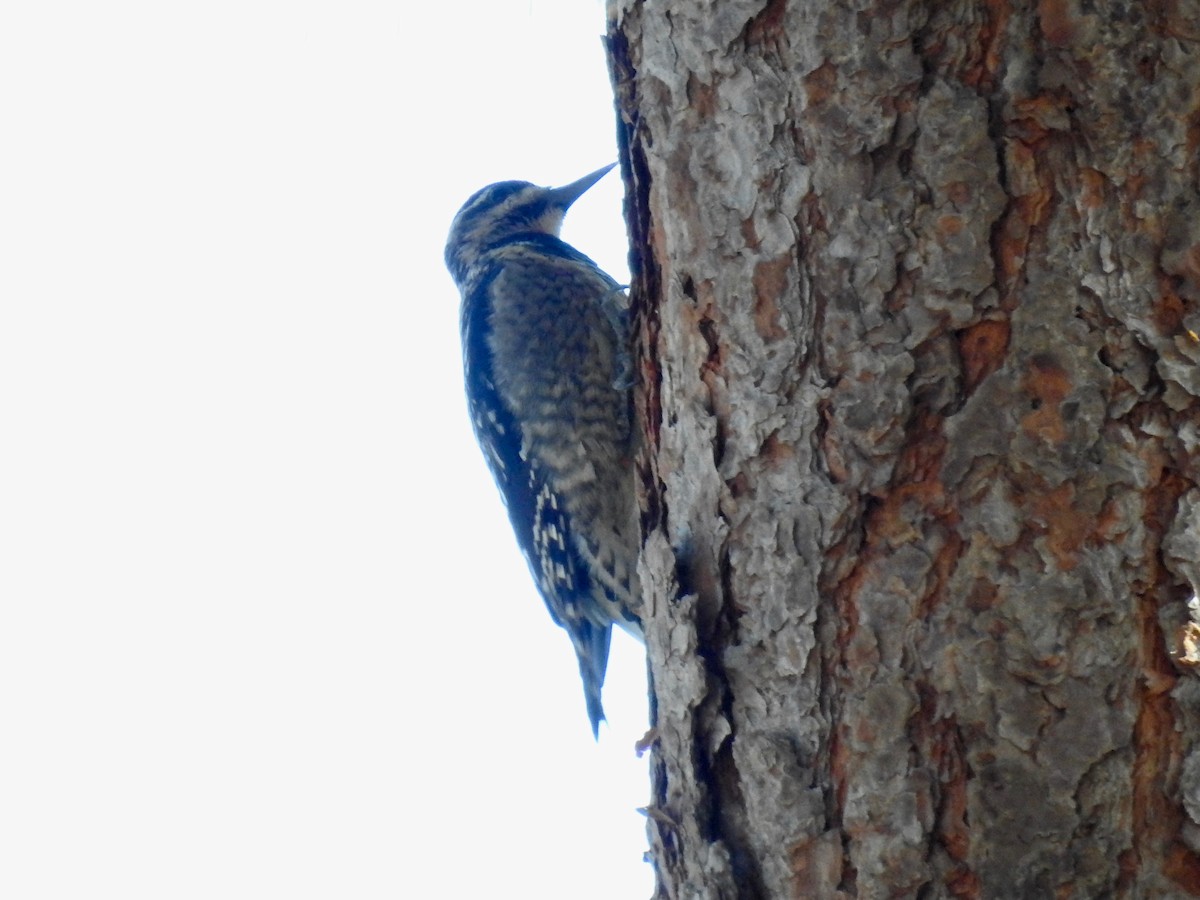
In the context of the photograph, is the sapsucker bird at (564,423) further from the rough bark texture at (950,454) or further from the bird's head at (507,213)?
the rough bark texture at (950,454)

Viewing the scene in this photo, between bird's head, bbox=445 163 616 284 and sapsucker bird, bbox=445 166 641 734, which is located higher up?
bird's head, bbox=445 163 616 284

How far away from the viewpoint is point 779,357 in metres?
1.77

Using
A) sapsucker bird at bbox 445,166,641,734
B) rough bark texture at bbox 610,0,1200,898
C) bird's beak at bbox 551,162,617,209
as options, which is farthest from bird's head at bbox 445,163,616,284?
rough bark texture at bbox 610,0,1200,898

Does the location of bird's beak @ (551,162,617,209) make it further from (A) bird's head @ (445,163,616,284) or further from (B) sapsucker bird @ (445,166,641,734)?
(B) sapsucker bird @ (445,166,641,734)

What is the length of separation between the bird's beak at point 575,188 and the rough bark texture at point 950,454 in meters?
3.11

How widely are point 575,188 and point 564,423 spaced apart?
1.46 m

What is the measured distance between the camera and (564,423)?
3.85 m

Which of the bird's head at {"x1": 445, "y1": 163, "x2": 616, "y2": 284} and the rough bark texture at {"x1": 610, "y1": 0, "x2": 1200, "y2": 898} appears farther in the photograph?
the bird's head at {"x1": 445, "y1": 163, "x2": 616, "y2": 284}

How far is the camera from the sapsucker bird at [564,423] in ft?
12.5

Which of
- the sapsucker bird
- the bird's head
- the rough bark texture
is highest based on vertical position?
the bird's head

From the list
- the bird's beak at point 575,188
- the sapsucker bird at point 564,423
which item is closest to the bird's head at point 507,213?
the bird's beak at point 575,188

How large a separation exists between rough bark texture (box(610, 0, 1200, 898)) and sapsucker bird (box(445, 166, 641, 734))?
1804mm

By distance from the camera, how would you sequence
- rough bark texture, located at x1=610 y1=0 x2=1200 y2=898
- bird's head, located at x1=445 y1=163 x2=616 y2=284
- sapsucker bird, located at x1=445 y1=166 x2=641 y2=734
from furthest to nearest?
bird's head, located at x1=445 y1=163 x2=616 y2=284, sapsucker bird, located at x1=445 y1=166 x2=641 y2=734, rough bark texture, located at x1=610 y1=0 x2=1200 y2=898

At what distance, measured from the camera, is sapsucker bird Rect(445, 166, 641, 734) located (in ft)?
12.5
